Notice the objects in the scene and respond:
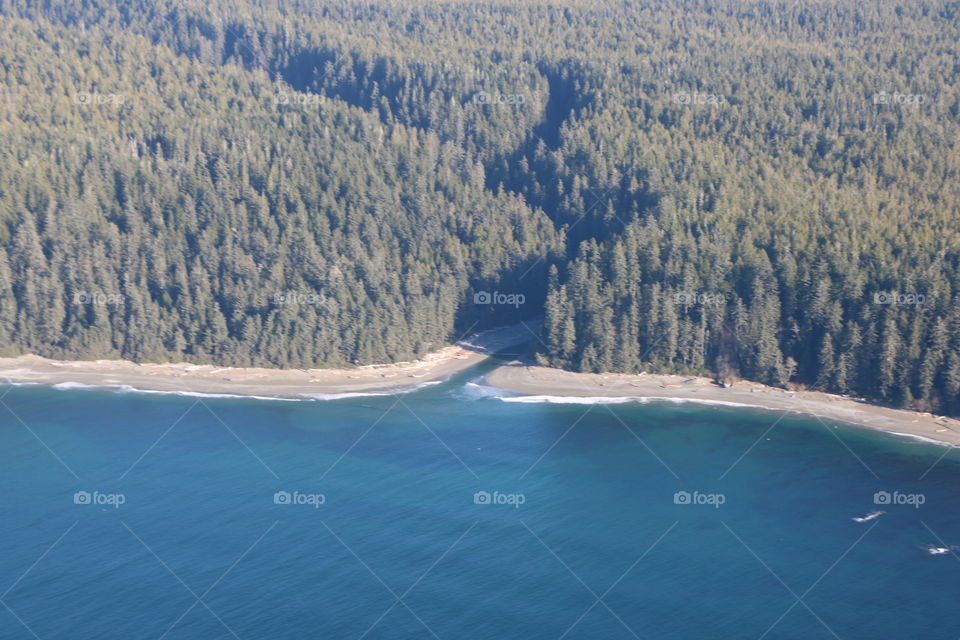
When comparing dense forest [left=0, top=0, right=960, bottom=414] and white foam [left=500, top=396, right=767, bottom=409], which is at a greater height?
dense forest [left=0, top=0, right=960, bottom=414]

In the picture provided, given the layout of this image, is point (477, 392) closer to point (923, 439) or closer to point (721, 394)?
point (721, 394)

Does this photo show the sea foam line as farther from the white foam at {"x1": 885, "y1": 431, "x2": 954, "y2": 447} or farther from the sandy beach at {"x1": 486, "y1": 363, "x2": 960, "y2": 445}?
the white foam at {"x1": 885, "y1": 431, "x2": 954, "y2": 447}

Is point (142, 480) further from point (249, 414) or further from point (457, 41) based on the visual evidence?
point (457, 41)

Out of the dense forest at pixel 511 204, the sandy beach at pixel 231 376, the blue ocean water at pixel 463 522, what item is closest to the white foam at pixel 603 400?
the blue ocean water at pixel 463 522

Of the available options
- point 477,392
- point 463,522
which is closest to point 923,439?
point 477,392

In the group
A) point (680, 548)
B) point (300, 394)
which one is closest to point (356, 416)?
point (300, 394)

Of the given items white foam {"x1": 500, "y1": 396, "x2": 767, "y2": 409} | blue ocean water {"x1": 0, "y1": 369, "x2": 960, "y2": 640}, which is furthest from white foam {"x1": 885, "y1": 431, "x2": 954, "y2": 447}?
white foam {"x1": 500, "y1": 396, "x2": 767, "y2": 409}
